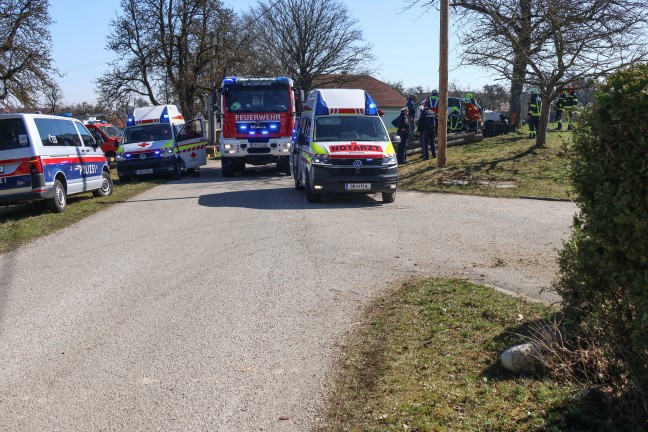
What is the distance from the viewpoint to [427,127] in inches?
804

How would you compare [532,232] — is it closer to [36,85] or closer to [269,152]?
[269,152]

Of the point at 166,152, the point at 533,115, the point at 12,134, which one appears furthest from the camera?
the point at 533,115

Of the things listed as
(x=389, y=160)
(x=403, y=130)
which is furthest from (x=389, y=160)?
(x=403, y=130)

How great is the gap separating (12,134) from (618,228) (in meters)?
12.2

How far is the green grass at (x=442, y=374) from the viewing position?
148 inches

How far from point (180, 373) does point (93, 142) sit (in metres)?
12.6

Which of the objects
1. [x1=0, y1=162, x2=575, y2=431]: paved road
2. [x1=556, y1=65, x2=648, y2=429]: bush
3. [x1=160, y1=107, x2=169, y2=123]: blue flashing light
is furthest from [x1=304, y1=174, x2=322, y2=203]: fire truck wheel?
[x1=556, y1=65, x2=648, y2=429]: bush

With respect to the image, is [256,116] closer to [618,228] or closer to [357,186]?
[357,186]

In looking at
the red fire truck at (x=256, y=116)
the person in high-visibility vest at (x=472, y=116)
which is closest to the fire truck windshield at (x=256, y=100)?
the red fire truck at (x=256, y=116)

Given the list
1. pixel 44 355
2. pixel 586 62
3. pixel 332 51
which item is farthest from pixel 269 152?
pixel 332 51

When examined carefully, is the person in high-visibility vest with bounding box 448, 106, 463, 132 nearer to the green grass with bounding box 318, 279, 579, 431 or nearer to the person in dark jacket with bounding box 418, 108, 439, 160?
the person in dark jacket with bounding box 418, 108, 439, 160

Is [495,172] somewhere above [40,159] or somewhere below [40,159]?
below

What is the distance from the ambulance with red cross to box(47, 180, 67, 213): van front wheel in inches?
216

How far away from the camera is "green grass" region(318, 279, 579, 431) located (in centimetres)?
375
